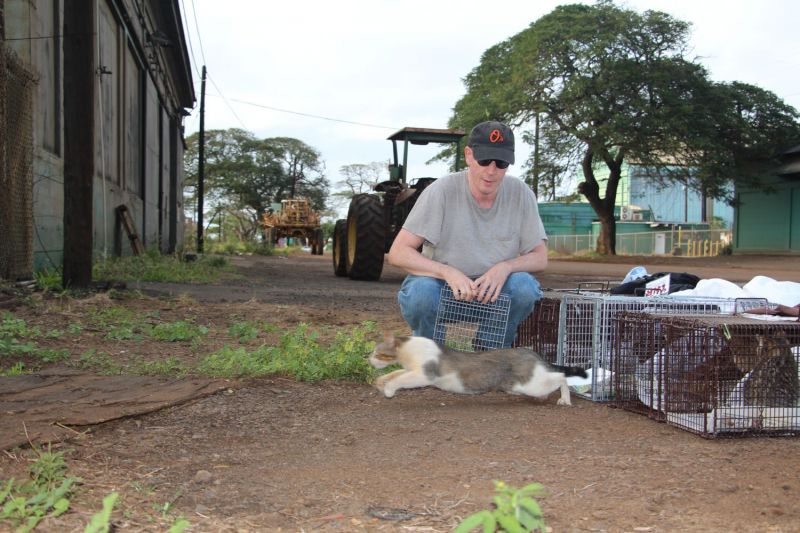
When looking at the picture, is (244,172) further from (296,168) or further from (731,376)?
(731,376)

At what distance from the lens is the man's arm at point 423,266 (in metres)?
3.39

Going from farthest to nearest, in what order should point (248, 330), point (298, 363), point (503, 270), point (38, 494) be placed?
point (248, 330) < point (298, 363) < point (503, 270) < point (38, 494)

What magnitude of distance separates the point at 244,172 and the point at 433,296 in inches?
2052

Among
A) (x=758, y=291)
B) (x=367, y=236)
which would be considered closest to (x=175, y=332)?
(x=758, y=291)

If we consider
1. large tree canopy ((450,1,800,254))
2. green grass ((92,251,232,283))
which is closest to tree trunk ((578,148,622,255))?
large tree canopy ((450,1,800,254))

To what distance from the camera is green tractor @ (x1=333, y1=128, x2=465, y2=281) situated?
11.3 m

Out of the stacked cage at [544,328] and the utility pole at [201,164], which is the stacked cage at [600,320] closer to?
the stacked cage at [544,328]

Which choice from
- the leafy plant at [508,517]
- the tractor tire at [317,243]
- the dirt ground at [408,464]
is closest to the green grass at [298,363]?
the dirt ground at [408,464]

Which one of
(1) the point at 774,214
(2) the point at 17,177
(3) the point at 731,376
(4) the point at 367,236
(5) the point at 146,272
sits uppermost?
(1) the point at 774,214

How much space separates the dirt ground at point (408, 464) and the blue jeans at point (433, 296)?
43 cm

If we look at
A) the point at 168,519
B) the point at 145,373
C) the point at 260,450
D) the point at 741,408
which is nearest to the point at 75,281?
the point at 145,373

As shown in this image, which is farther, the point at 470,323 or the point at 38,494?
the point at 470,323

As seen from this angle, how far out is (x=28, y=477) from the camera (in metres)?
2.18

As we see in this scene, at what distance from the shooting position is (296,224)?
35062 millimetres
